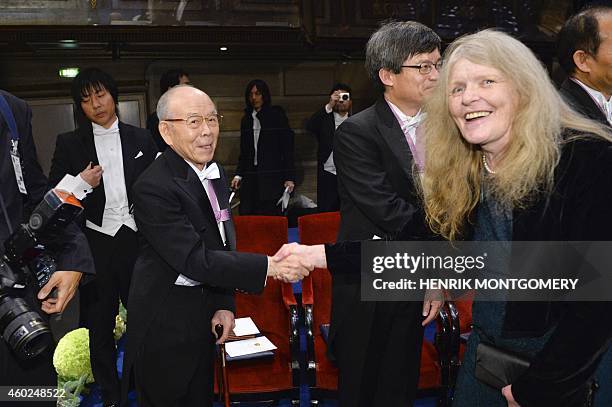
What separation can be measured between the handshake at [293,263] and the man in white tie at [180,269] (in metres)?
0.01

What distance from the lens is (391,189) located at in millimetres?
2273

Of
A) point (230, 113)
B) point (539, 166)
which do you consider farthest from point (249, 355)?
point (230, 113)

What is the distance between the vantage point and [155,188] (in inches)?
84.1

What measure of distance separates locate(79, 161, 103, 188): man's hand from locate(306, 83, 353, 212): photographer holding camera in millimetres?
3012

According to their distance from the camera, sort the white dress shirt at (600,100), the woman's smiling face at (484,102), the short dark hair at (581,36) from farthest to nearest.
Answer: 1. the short dark hair at (581,36)
2. the white dress shirt at (600,100)
3. the woman's smiling face at (484,102)

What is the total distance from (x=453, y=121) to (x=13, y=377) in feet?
5.14

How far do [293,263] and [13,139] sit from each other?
1079mm

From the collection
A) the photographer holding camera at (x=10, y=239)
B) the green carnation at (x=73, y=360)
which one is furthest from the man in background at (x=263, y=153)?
the photographer holding camera at (x=10, y=239)

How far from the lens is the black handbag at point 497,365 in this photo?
1580 mm

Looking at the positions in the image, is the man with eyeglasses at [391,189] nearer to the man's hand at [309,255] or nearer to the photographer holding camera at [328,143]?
the man's hand at [309,255]

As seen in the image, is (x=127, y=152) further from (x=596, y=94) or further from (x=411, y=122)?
(x=596, y=94)

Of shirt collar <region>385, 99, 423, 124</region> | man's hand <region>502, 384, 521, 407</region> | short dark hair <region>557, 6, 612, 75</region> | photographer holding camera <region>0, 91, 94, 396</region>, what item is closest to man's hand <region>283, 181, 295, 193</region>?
short dark hair <region>557, 6, 612, 75</region>

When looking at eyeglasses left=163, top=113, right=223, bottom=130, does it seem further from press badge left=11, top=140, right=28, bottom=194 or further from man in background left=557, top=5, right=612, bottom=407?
man in background left=557, top=5, right=612, bottom=407

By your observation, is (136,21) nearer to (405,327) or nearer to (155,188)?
(155,188)
